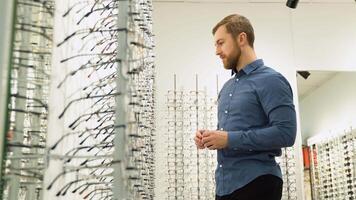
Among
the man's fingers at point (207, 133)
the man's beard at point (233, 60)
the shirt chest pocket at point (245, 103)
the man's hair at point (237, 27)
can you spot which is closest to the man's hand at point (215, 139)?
the man's fingers at point (207, 133)

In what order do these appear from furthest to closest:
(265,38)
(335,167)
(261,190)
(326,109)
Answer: (265,38), (326,109), (335,167), (261,190)

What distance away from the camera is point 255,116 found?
1.92 meters

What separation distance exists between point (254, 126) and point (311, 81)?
2.78 m

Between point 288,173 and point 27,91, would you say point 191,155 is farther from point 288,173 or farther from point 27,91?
point 27,91

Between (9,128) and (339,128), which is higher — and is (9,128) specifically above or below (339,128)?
below

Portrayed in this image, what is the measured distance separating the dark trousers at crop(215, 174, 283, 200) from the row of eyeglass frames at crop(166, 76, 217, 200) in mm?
2159

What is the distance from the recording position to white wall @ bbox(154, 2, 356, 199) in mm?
4492

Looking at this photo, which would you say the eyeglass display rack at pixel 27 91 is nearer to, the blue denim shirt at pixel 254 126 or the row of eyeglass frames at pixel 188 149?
the blue denim shirt at pixel 254 126

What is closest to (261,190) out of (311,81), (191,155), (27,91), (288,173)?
(27,91)

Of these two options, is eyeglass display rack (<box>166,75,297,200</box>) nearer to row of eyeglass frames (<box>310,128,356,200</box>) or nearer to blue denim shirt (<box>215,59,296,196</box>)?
row of eyeglass frames (<box>310,128,356,200</box>)

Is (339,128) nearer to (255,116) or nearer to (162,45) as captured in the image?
(162,45)

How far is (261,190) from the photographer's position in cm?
181

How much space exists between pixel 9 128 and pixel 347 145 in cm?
342

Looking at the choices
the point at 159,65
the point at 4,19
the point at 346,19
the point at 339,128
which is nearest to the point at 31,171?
the point at 4,19
